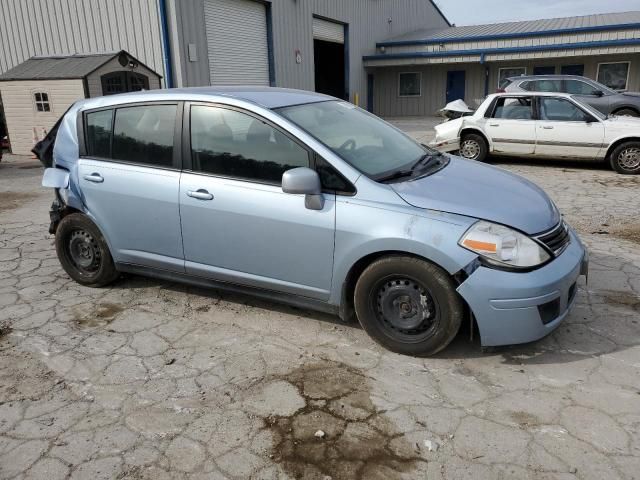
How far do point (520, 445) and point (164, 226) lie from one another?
9.34ft

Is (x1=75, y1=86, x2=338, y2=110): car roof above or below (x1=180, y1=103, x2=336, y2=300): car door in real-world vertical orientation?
above

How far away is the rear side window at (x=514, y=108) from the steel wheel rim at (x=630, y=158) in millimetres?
1722

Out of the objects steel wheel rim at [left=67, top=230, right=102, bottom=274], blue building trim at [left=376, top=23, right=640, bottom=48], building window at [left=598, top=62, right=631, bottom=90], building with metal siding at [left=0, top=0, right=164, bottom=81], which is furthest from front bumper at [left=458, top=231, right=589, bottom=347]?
building window at [left=598, top=62, right=631, bottom=90]

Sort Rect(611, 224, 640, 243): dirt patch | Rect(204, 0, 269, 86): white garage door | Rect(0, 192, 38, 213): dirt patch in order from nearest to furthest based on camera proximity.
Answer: Rect(611, 224, 640, 243): dirt patch < Rect(0, 192, 38, 213): dirt patch < Rect(204, 0, 269, 86): white garage door

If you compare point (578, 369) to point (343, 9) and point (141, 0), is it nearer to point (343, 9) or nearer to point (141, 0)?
point (141, 0)

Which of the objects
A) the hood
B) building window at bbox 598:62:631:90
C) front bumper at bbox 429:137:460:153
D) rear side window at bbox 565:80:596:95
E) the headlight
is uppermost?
building window at bbox 598:62:631:90

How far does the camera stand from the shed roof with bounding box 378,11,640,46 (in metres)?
22.4

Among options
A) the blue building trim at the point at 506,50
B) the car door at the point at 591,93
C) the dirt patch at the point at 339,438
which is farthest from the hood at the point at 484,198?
the blue building trim at the point at 506,50

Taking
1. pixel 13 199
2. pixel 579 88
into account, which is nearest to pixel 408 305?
pixel 13 199

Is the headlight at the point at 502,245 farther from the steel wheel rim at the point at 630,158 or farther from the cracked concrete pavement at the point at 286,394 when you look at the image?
the steel wheel rim at the point at 630,158

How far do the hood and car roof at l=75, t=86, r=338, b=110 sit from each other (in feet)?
3.80

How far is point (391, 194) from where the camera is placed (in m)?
3.30

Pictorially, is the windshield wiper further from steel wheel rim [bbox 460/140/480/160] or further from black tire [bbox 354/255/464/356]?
steel wheel rim [bbox 460/140/480/160]

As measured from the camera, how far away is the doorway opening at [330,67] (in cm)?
2475
